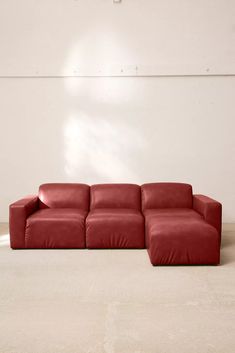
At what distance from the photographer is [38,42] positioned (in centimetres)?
562

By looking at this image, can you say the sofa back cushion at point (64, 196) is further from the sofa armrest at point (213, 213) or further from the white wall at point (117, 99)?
the sofa armrest at point (213, 213)

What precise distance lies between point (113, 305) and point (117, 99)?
385cm

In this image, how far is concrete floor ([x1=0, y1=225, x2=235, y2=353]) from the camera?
2.00 metres

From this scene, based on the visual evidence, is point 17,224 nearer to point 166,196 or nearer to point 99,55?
point 166,196

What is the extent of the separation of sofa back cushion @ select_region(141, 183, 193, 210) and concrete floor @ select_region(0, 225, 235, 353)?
1077 mm

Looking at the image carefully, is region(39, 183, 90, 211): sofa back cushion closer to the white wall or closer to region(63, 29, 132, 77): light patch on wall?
the white wall

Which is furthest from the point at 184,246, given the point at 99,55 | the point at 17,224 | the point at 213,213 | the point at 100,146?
the point at 99,55

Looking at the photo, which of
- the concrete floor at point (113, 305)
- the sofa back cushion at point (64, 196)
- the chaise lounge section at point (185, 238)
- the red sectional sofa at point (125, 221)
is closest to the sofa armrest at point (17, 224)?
the red sectional sofa at point (125, 221)

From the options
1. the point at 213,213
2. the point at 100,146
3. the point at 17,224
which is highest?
the point at 100,146

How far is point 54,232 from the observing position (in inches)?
158

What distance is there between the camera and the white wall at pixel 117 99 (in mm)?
5578

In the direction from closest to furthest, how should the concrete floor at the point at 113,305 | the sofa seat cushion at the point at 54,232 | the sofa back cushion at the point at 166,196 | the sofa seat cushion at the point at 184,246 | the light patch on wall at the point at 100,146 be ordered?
1. the concrete floor at the point at 113,305
2. the sofa seat cushion at the point at 184,246
3. the sofa seat cushion at the point at 54,232
4. the sofa back cushion at the point at 166,196
5. the light patch on wall at the point at 100,146

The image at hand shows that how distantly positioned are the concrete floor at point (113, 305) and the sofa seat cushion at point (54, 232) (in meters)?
0.27

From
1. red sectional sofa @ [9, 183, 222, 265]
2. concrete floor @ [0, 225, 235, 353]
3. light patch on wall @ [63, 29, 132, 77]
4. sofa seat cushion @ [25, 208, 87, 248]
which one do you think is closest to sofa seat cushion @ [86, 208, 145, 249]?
red sectional sofa @ [9, 183, 222, 265]
